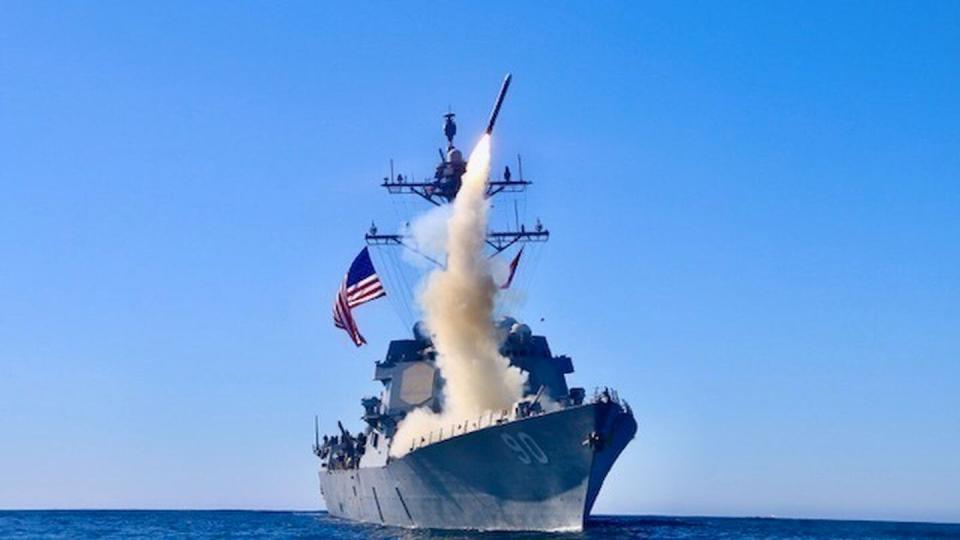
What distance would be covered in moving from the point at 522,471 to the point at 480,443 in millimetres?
1420

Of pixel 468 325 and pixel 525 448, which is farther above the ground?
pixel 468 325

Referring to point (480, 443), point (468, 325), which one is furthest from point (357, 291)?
point (480, 443)

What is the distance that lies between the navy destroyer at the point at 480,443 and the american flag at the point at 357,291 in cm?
5

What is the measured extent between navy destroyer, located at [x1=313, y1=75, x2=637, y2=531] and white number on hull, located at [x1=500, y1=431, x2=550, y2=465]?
Result: 3 cm

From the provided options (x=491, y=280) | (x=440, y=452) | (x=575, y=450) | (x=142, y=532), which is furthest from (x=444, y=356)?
(x=142, y=532)

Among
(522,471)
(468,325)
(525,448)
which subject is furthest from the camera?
(468,325)

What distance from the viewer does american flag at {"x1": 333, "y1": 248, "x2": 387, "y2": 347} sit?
41.2m

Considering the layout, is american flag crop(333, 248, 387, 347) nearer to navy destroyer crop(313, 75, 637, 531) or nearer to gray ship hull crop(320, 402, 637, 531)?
navy destroyer crop(313, 75, 637, 531)

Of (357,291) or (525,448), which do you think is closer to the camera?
(525,448)

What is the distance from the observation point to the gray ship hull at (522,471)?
31.9m

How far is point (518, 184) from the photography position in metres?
45.8

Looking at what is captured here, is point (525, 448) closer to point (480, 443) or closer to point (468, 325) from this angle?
point (480, 443)

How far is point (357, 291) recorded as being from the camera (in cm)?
4144

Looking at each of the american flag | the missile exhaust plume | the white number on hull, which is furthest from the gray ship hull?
the american flag
